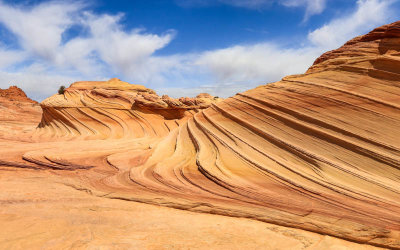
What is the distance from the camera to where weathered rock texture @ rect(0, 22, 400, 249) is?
4.15 metres

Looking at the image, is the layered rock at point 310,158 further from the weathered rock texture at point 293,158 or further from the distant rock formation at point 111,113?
the distant rock formation at point 111,113

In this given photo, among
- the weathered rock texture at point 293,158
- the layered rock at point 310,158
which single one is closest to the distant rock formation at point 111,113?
the weathered rock texture at point 293,158

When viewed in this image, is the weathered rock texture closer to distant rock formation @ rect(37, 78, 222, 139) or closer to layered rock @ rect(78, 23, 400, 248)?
layered rock @ rect(78, 23, 400, 248)

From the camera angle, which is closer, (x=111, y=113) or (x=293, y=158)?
(x=293, y=158)

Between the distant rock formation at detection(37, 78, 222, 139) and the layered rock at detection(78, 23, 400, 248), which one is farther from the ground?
the distant rock formation at detection(37, 78, 222, 139)

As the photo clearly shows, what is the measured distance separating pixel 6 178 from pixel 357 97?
9.29 metres

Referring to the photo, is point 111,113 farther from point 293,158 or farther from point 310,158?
point 310,158

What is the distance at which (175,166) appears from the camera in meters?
6.52

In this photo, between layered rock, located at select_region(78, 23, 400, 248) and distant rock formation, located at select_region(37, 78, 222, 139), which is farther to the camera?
distant rock formation, located at select_region(37, 78, 222, 139)

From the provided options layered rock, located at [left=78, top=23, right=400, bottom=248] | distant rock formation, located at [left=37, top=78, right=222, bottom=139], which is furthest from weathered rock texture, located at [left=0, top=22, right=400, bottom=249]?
distant rock formation, located at [left=37, top=78, right=222, bottom=139]

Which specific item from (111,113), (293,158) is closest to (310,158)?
(293,158)

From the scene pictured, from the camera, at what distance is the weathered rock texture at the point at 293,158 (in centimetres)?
415

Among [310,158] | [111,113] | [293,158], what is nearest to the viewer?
[310,158]

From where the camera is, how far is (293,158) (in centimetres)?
587
